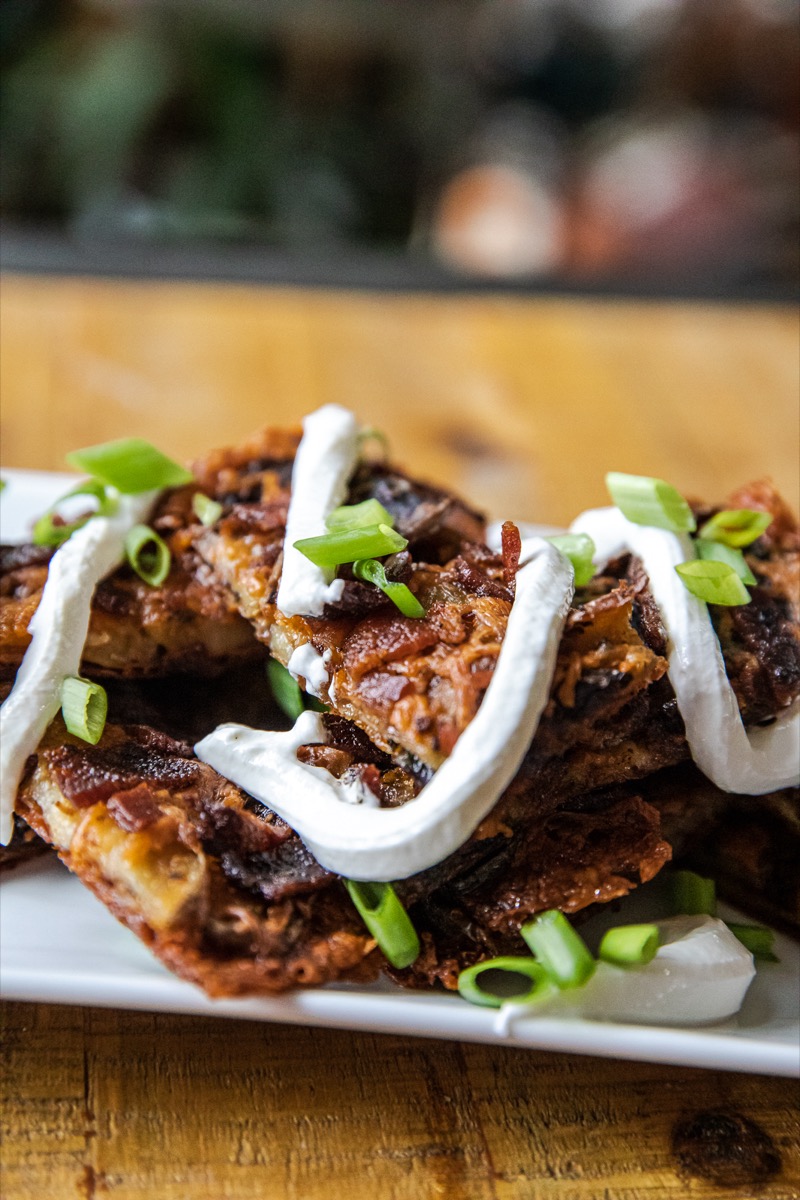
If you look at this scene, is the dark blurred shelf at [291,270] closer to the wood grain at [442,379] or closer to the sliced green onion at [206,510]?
the wood grain at [442,379]

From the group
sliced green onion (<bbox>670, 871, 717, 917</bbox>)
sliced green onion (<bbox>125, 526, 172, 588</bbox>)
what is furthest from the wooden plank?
sliced green onion (<bbox>125, 526, 172, 588</bbox>)

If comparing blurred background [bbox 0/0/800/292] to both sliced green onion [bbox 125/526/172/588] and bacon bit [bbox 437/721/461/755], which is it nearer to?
sliced green onion [bbox 125/526/172/588]

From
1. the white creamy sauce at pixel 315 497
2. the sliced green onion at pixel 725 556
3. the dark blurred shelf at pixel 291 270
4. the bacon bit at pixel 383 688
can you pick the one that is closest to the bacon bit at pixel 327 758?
the bacon bit at pixel 383 688

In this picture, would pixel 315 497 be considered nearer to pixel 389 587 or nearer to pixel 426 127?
pixel 389 587

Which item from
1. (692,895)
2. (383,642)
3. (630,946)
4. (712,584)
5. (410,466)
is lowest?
(410,466)

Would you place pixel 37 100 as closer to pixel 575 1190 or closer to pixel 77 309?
pixel 77 309

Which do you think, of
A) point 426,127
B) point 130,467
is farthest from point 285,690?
point 426,127
